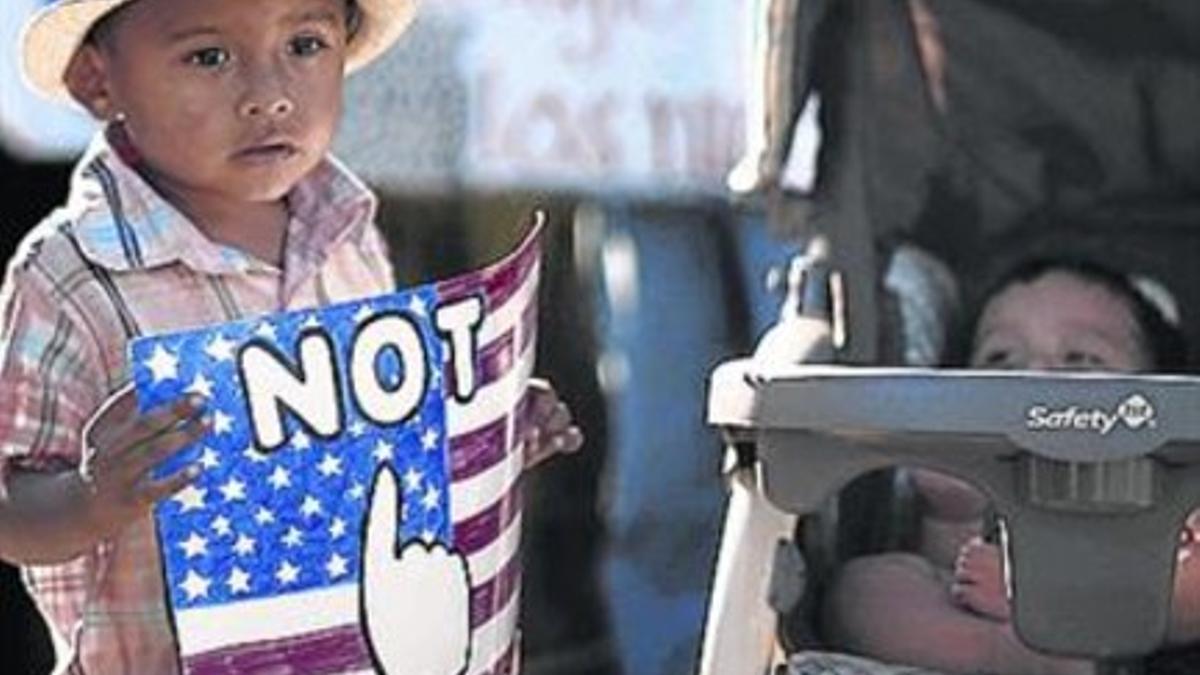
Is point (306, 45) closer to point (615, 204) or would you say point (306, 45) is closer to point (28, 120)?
point (28, 120)

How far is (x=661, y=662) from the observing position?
5.48m

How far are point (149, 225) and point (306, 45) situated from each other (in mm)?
233

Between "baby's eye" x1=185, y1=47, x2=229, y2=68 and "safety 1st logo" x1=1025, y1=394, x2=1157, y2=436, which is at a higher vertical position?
"baby's eye" x1=185, y1=47, x2=229, y2=68

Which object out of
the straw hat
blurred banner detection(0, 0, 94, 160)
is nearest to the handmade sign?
the straw hat

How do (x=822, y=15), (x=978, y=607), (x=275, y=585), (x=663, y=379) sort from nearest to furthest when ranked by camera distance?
(x=275, y=585) < (x=978, y=607) < (x=822, y=15) < (x=663, y=379)

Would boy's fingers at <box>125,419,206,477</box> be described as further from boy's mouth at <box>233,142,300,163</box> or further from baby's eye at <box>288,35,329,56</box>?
baby's eye at <box>288,35,329,56</box>

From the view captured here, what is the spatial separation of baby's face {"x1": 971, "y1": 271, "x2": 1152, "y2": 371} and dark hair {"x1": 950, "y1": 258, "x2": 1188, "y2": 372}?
0.6 inches

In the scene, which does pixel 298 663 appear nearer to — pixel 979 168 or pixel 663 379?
pixel 979 168

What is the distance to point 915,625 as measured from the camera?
12.1 ft

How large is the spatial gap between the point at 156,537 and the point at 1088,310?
158 centimetres

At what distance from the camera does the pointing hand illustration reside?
300 centimetres

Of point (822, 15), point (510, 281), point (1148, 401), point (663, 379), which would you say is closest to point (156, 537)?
point (510, 281)

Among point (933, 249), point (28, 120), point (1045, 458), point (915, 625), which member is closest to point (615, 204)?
point (28, 120)

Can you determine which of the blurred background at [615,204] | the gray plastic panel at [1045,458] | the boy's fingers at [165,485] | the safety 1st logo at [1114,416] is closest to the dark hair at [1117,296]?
the blurred background at [615,204]
